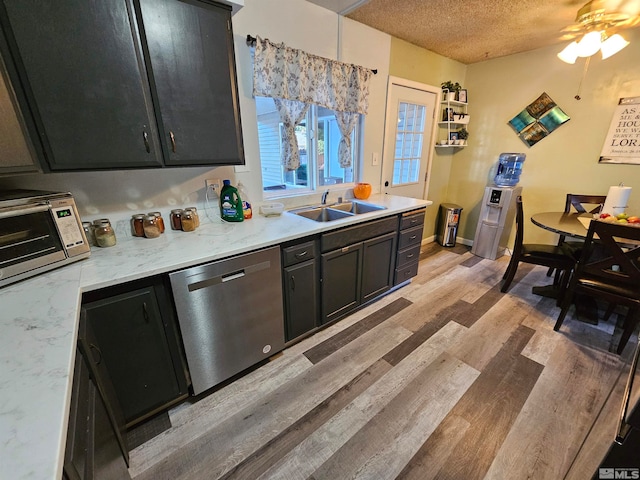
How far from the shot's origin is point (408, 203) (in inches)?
99.8

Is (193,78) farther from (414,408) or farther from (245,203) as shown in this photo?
(414,408)

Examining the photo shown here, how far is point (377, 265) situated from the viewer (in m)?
2.37

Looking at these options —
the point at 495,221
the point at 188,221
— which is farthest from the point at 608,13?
the point at 188,221

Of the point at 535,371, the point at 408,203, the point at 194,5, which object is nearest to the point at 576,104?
the point at 408,203

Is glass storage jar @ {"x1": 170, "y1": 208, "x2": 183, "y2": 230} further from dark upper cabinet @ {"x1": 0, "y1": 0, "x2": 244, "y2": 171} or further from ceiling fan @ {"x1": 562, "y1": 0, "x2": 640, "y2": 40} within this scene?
ceiling fan @ {"x1": 562, "y1": 0, "x2": 640, "y2": 40}

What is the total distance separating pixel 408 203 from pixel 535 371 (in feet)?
5.18

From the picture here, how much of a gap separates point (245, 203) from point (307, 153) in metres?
0.84

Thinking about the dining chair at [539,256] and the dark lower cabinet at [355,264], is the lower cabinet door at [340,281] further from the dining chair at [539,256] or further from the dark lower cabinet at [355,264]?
the dining chair at [539,256]

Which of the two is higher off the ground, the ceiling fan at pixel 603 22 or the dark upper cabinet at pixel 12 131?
the ceiling fan at pixel 603 22

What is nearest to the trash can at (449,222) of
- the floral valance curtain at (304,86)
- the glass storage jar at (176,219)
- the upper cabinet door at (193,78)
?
the floral valance curtain at (304,86)

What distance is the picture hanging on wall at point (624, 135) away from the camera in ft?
8.23

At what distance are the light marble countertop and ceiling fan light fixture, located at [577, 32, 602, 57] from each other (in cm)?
213

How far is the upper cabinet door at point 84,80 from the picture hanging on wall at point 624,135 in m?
4.06

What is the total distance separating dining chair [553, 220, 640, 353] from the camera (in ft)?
5.64
